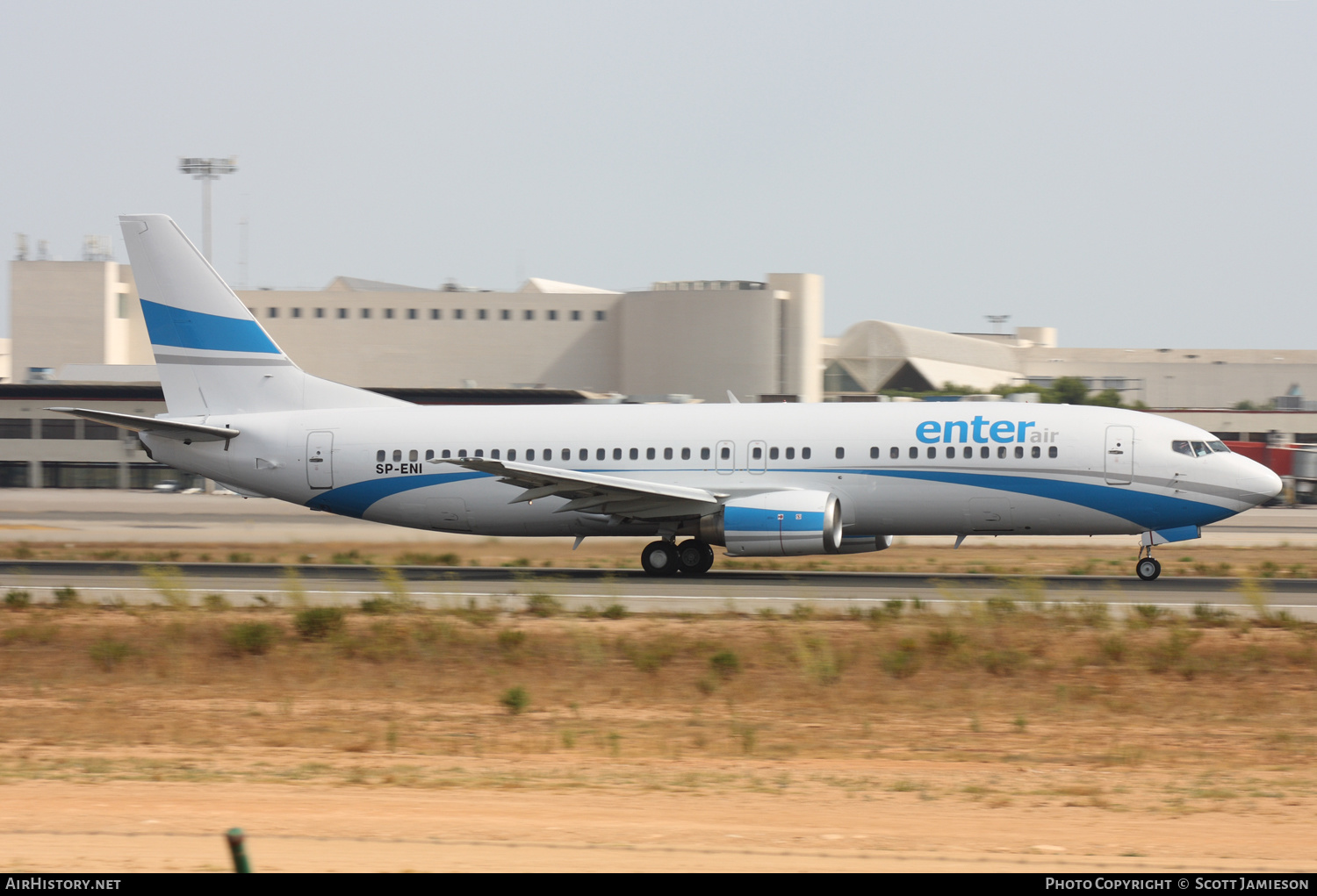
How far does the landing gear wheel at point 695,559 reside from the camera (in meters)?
A: 28.5

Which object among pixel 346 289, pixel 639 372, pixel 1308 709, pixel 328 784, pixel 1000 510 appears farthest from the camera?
pixel 346 289

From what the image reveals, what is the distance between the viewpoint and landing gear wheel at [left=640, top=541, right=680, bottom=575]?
2862 cm

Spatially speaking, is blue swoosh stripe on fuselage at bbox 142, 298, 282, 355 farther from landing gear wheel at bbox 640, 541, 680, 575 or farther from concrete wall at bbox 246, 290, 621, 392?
concrete wall at bbox 246, 290, 621, 392

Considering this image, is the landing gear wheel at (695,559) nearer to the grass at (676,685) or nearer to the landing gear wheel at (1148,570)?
the grass at (676,685)

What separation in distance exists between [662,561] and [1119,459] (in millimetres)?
9934

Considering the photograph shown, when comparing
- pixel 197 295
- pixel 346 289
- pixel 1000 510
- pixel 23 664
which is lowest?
pixel 23 664

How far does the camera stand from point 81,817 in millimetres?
10188

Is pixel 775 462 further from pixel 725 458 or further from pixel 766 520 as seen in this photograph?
pixel 766 520

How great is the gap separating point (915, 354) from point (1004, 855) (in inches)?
4600

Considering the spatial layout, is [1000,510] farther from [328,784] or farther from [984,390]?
[984,390]

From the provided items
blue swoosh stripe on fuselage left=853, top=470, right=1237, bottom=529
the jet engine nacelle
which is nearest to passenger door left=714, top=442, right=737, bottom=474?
the jet engine nacelle

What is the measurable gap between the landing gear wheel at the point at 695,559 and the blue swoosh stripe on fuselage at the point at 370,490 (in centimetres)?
488

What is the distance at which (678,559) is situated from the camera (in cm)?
2864

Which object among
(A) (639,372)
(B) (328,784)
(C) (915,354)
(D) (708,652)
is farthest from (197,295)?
(C) (915,354)
